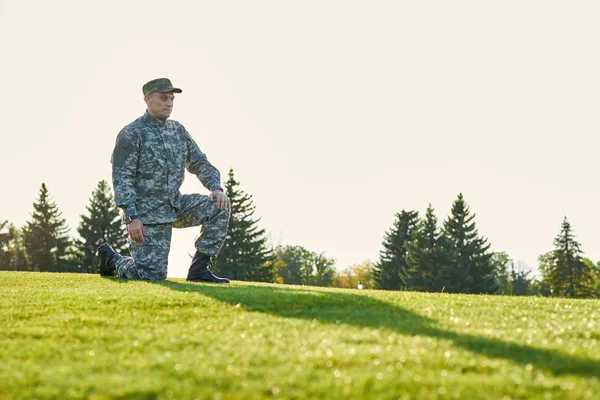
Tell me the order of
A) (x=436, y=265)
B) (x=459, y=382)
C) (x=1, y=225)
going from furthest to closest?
1. (x=1, y=225)
2. (x=436, y=265)
3. (x=459, y=382)

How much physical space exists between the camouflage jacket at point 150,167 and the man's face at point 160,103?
0.14m

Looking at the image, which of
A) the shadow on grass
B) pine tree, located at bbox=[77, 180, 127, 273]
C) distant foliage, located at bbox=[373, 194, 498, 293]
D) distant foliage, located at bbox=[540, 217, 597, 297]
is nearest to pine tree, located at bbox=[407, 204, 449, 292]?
distant foliage, located at bbox=[373, 194, 498, 293]

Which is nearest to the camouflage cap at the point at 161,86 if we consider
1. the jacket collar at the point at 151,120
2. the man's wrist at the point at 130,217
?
the jacket collar at the point at 151,120

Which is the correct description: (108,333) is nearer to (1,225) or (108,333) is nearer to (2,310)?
(2,310)

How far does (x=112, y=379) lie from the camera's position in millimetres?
2994

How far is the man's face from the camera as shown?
348 inches

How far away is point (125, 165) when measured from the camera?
28.6 feet

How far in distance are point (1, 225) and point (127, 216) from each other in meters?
68.0

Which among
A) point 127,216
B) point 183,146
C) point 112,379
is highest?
point 183,146

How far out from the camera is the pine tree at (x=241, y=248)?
2062 inches

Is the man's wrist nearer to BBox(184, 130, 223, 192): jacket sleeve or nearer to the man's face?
BBox(184, 130, 223, 192): jacket sleeve

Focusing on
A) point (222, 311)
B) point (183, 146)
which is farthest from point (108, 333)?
point (183, 146)

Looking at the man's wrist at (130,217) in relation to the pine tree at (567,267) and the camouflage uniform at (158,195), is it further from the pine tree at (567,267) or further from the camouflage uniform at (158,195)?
the pine tree at (567,267)

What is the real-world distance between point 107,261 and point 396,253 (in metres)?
61.0
